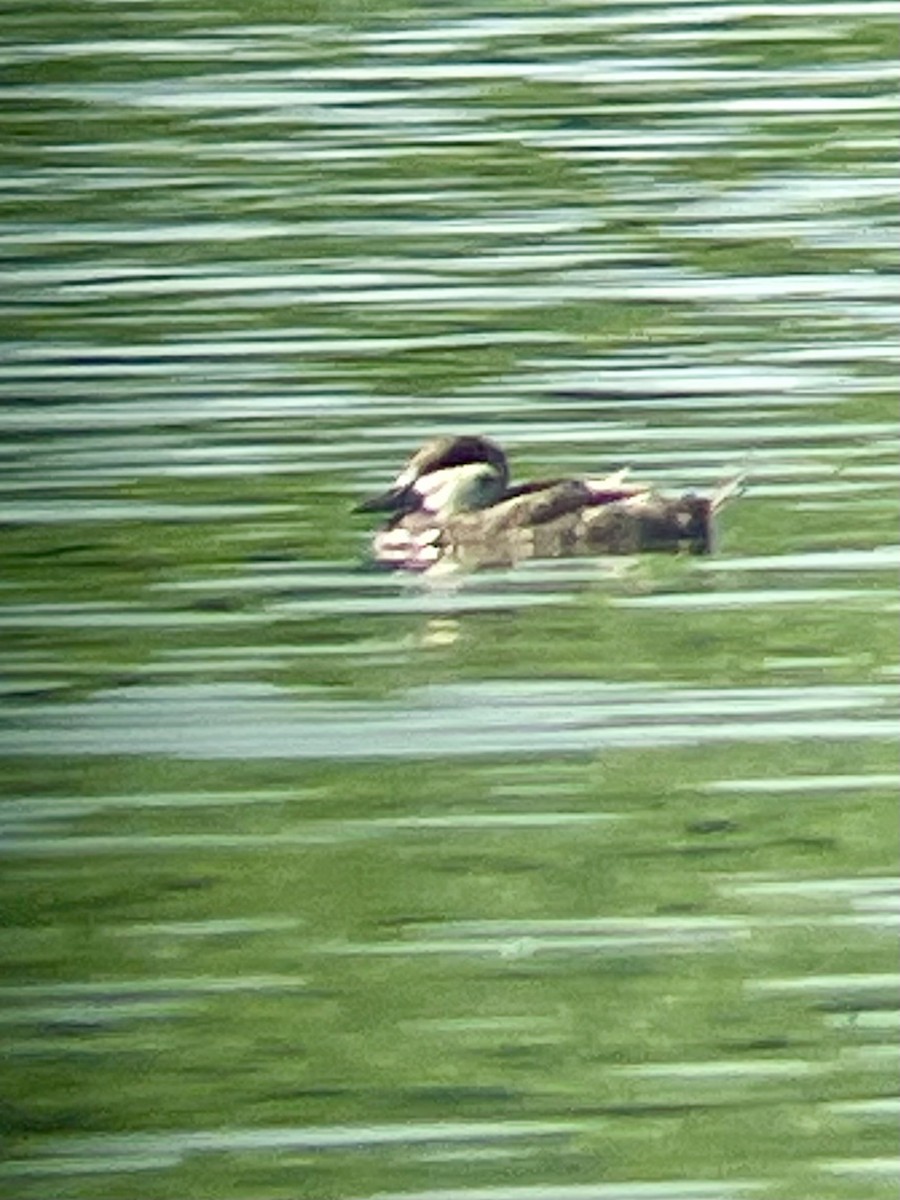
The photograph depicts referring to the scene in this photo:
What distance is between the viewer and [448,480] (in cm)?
282

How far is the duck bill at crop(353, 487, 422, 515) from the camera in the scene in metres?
2.83

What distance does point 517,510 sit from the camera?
2828 millimetres

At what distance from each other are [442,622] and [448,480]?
120 mm

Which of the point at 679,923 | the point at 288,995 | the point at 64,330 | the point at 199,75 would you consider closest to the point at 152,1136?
the point at 288,995

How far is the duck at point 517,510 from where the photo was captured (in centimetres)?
282

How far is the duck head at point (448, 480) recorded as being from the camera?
282 centimetres

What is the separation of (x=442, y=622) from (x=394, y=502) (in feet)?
0.36

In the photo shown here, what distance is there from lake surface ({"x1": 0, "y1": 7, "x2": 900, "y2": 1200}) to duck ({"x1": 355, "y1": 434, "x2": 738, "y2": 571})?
19mm

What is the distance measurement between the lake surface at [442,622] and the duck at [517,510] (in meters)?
0.02

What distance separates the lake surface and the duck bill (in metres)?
0.02

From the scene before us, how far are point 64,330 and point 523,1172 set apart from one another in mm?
801

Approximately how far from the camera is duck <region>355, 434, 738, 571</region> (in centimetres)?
282

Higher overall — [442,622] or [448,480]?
[448,480]

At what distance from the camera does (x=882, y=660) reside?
9.27 ft
